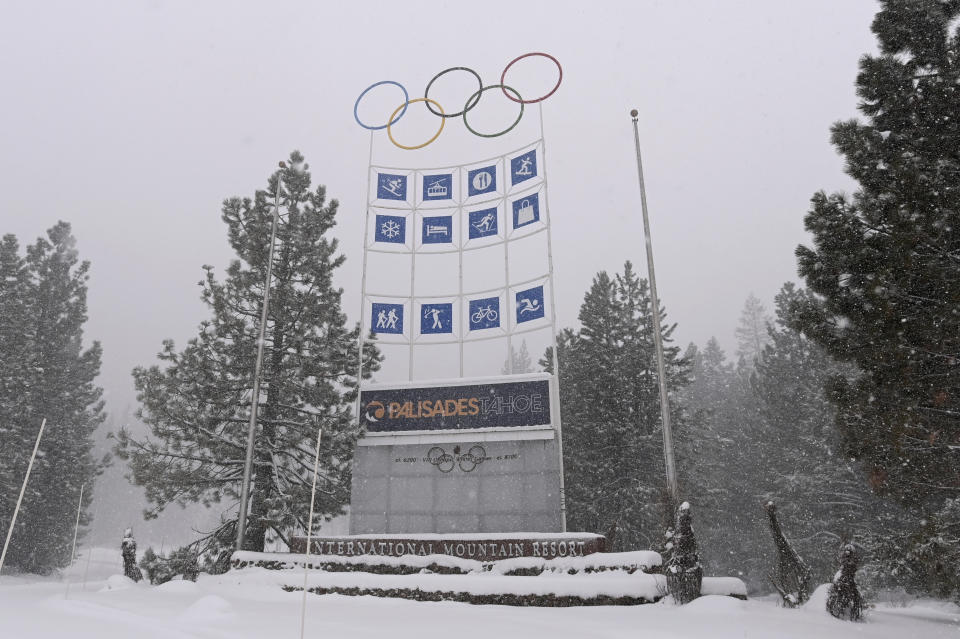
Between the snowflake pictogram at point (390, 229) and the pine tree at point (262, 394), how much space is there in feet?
6.62

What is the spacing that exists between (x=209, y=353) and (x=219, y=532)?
20.7ft

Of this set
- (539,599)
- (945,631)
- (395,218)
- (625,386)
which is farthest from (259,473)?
(945,631)

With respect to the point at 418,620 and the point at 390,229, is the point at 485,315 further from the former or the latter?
the point at 418,620

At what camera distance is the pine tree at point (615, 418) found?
85.4ft

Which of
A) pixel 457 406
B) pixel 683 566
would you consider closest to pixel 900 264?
pixel 683 566

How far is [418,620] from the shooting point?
987cm

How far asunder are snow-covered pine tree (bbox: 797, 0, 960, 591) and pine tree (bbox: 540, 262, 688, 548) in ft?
50.6

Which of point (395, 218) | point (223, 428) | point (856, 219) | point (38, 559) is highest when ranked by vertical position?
point (395, 218)

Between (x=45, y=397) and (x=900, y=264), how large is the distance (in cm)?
3658

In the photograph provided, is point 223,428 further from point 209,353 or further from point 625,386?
point 625,386

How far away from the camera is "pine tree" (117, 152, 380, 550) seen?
1998cm

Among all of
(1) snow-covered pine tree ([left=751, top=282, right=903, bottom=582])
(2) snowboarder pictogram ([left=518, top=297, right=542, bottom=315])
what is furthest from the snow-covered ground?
(1) snow-covered pine tree ([left=751, top=282, right=903, bottom=582])

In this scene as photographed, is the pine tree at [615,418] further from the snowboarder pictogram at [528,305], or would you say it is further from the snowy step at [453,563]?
the snowy step at [453,563]

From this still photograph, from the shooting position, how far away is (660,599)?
11781mm
